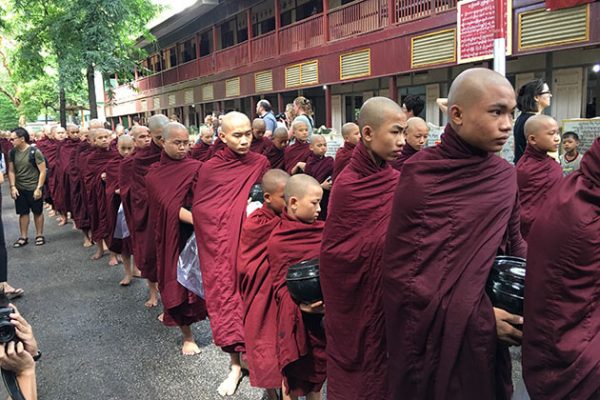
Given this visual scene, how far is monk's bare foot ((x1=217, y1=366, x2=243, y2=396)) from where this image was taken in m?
3.38

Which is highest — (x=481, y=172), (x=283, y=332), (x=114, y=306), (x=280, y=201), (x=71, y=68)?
(x=71, y=68)

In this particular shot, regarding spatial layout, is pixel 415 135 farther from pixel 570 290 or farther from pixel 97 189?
pixel 97 189

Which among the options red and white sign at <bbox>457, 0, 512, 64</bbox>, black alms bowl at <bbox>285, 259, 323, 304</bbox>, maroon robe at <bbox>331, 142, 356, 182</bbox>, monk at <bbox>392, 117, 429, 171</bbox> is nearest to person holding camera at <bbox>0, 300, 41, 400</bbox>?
black alms bowl at <bbox>285, 259, 323, 304</bbox>

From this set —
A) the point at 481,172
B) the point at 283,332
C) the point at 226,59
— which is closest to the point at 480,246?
the point at 481,172

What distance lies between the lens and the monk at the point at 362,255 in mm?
2172

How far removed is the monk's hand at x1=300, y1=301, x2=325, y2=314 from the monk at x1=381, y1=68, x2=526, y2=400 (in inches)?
28.3

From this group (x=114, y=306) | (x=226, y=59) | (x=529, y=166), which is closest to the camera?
(x=529, y=166)

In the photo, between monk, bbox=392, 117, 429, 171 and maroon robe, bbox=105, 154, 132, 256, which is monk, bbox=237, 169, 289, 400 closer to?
monk, bbox=392, 117, 429, 171

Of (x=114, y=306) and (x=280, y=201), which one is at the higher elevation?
(x=280, y=201)

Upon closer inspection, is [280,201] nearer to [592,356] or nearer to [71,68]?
[592,356]

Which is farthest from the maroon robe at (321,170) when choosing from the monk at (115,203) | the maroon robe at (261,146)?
the monk at (115,203)

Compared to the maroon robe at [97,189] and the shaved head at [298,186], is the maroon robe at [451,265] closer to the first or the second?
the shaved head at [298,186]

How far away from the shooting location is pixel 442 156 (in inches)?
69.5

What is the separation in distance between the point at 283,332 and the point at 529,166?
7.64ft
